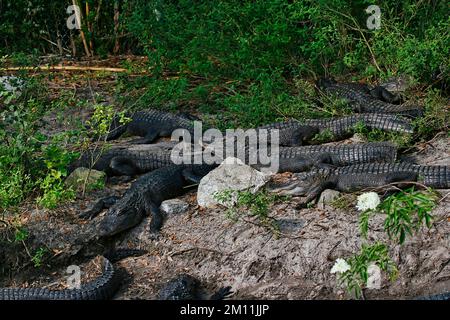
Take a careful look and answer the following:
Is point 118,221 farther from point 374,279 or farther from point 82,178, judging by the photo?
point 374,279

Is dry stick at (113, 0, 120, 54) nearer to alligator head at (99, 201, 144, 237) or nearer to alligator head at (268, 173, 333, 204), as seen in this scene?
alligator head at (99, 201, 144, 237)

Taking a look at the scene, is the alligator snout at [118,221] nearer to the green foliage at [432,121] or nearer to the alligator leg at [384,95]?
the green foliage at [432,121]

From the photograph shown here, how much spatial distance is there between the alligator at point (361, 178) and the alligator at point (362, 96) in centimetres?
184

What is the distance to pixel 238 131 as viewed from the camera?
1061 centimetres

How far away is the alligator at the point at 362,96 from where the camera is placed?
10914 mm

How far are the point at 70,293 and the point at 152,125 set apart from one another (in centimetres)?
389

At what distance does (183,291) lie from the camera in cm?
772

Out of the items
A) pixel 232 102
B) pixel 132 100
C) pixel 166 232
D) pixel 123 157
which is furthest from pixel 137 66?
pixel 166 232

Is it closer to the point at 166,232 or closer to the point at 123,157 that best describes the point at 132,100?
the point at 123,157

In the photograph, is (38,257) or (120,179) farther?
(120,179)

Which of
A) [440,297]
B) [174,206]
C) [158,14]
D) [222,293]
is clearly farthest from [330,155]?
[158,14]

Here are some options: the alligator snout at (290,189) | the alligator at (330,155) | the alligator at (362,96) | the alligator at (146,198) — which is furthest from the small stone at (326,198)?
the alligator at (362,96)
